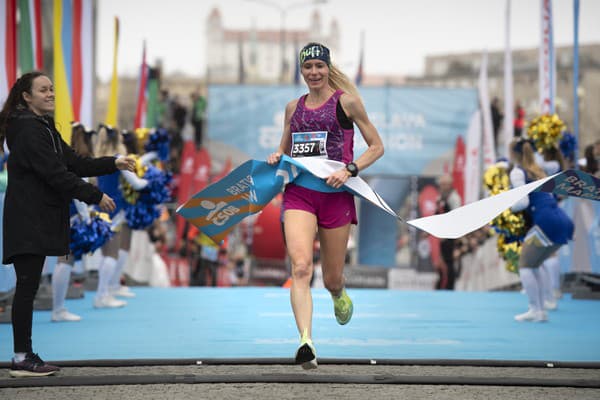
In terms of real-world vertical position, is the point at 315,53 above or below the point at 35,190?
above

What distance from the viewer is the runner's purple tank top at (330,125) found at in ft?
22.1

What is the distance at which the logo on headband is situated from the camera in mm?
6762

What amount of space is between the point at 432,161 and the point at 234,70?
115964mm

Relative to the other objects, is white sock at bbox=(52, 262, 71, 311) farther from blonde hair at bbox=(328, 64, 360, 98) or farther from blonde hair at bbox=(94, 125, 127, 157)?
blonde hair at bbox=(328, 64, 360, 98)

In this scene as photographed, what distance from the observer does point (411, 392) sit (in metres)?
5.84

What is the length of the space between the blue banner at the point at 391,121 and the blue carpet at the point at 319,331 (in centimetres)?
1655

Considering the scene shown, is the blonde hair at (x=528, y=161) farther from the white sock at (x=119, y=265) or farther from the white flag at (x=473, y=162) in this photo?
the white flag at (x=473, y=162)

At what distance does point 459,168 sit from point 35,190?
78.3ft

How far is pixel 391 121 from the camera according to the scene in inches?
1188

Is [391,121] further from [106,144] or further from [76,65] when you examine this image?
[106,144]

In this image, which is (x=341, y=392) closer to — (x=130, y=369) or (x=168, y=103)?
(x=130, y=369)

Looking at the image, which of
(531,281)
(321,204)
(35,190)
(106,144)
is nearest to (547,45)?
(531,281)

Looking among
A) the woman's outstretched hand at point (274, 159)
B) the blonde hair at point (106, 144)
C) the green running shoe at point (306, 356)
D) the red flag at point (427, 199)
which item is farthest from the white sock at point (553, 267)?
the red flag at point (427, 199)

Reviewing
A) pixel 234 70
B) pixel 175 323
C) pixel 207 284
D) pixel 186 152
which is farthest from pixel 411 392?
pixel 234 70
